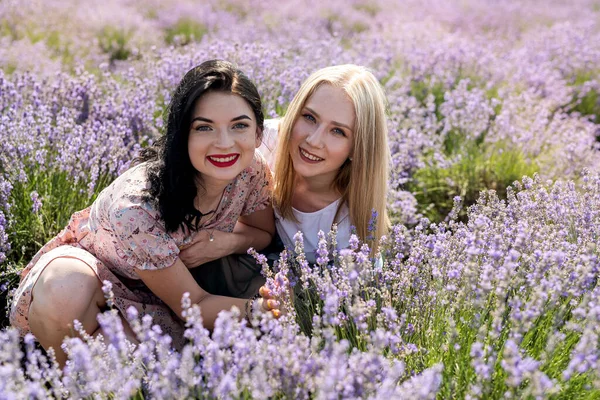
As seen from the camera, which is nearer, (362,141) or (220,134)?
(220,134)

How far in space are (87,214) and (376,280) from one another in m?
1.29

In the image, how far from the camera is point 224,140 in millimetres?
2184

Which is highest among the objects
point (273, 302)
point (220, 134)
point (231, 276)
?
point (220, 134)

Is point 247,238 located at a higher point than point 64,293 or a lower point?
higher

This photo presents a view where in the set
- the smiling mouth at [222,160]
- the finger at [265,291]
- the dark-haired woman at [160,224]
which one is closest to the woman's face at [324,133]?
the dark-haired woman at [160,224]

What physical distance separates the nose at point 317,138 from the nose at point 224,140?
0.50m

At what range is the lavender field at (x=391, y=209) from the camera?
4.75 feet

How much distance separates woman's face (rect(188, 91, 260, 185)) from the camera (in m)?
2.19

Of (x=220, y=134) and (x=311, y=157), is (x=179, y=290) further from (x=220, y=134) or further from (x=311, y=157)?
(x=311, y=157)

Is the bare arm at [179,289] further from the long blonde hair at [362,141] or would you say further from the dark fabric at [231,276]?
the long blonde hair at [362,141]

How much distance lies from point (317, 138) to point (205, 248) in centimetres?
70

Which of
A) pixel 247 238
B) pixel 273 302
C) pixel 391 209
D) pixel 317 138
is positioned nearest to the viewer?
pixel 273 302

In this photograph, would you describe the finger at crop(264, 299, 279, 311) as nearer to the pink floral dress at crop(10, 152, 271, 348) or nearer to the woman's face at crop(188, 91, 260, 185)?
the pink floral dress at crop(10, 152, 271, 348)

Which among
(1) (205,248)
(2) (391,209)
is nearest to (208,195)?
(1) (205,248)
